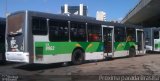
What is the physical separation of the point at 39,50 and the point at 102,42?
6.46 m

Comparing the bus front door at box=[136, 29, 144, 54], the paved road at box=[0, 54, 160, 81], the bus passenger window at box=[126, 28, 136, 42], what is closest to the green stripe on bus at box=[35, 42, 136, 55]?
the paved road at box=[0, 54, 160, 81]

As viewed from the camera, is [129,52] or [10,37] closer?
[10,37]

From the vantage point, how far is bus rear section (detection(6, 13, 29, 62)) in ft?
56.0

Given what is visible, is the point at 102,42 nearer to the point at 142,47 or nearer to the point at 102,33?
the point at 102,33

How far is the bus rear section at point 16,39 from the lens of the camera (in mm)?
17078

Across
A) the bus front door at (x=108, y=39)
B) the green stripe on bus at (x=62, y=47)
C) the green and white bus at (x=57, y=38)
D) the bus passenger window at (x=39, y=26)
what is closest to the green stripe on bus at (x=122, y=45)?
the green and white bus at (x=57, y=38)

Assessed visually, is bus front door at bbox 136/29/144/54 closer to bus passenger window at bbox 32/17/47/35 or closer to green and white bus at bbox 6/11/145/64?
green and white bus at bbox 6/11/145/64

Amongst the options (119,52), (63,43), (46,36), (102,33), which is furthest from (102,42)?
(46,36)

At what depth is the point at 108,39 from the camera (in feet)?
78.5

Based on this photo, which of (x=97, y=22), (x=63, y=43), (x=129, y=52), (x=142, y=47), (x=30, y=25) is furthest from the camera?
(x=142, y=47)

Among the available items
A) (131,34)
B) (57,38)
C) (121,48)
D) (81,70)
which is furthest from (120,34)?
(81,70)

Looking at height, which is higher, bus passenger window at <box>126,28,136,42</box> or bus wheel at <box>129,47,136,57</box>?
bus passenger window at <box>126,28,136,42</box>

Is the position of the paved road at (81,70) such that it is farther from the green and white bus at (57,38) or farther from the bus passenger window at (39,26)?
the bus passenger window at (39,26)

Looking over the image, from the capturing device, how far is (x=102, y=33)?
2303 cm
